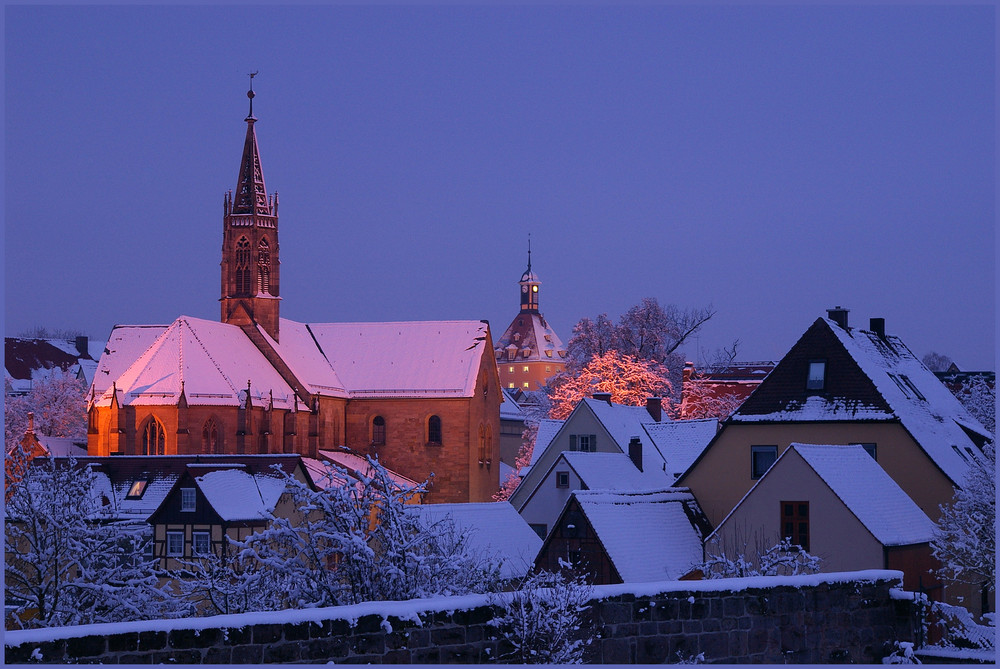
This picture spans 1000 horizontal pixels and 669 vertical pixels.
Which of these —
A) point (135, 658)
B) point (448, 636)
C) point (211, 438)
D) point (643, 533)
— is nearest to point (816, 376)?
point (643, 533)

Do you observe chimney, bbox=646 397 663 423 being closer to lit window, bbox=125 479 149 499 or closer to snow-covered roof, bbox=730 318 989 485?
snow-covered roof, bbox=730 318 989 485

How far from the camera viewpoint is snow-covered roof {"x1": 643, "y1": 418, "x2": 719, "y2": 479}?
153ft

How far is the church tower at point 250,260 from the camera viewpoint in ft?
225

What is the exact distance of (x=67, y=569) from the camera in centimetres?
2217

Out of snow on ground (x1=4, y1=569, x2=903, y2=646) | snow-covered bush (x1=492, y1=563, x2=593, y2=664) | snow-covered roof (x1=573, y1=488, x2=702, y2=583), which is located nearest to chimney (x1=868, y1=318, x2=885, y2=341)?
snow-covered roof (x1=573, y1=488, x2=702, y2=583)

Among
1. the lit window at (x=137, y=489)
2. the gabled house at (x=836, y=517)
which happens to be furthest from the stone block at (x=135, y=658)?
the lit window at (x=137, y=489)

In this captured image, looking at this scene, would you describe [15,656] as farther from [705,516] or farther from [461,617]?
[705,516]

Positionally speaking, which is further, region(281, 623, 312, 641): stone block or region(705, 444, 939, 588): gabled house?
region(705, 444, 939, 588): gabled house

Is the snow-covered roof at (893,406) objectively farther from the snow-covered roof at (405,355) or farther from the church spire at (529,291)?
the church spire at (529,291)

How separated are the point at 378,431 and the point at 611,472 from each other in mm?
29733

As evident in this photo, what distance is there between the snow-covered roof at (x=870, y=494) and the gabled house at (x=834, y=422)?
9.50 feet

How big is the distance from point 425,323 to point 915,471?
152 ft

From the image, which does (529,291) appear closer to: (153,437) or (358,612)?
(153,437)

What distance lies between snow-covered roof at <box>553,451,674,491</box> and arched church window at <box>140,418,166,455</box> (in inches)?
930
